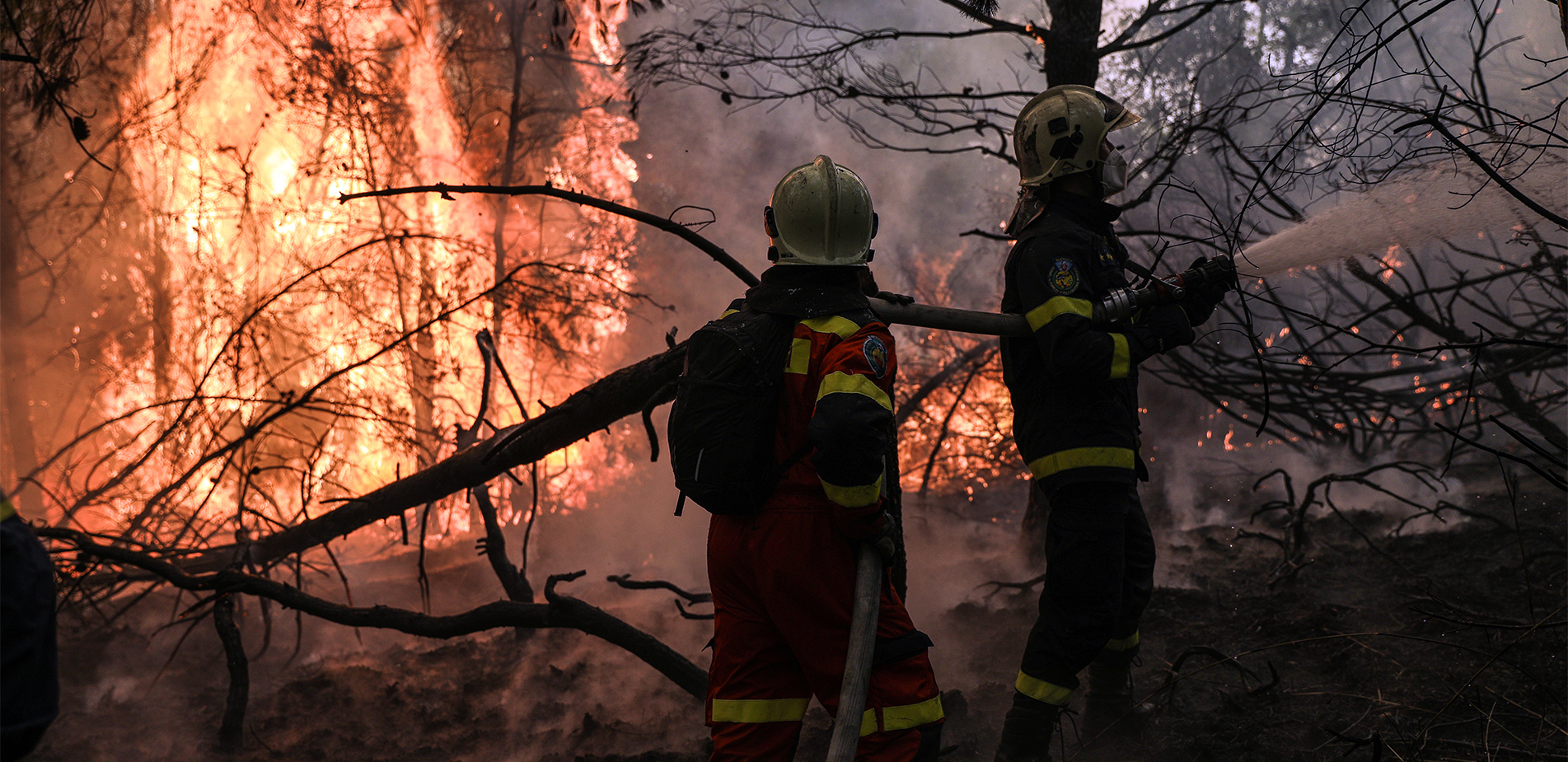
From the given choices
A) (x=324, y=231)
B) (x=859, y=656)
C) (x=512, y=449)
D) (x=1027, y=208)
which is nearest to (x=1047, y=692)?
(x=859, y=656)

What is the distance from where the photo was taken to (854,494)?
1.85 meters

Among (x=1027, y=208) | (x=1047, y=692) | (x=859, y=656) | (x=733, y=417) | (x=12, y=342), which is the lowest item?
(x=1047, y=692)

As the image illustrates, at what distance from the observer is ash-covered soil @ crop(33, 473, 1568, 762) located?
2.82m

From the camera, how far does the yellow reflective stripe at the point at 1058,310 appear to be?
95.3 inches

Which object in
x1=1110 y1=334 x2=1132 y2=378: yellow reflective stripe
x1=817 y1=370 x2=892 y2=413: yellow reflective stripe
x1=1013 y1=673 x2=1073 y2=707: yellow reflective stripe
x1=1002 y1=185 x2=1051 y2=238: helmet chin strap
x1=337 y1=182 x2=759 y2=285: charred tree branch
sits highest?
x1=337 y1=182 x2=759 y2=285: charred tree branch

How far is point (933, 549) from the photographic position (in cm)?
624

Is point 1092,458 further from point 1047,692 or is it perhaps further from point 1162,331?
point 1047,692

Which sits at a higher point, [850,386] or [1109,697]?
[850,386]

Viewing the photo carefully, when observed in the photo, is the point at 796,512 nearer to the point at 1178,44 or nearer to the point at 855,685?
the point at 855,685

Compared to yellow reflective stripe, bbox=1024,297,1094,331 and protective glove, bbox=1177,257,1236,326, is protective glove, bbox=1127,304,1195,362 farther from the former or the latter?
yellow reflective stripe, bbox=1024,297,1094,331

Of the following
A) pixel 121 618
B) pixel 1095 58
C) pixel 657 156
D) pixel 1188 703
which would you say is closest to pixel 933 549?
pixel 1188 703

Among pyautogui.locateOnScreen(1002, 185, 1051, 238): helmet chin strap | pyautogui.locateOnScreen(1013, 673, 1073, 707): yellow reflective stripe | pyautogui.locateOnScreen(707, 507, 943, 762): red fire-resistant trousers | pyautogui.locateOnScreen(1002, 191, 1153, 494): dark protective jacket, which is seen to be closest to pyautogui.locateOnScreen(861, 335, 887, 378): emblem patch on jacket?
pyautogui.locateOnScreen(707, 507, 943, 762): red fire-resistant trousers

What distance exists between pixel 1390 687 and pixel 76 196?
11627mm

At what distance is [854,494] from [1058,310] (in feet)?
3.31
